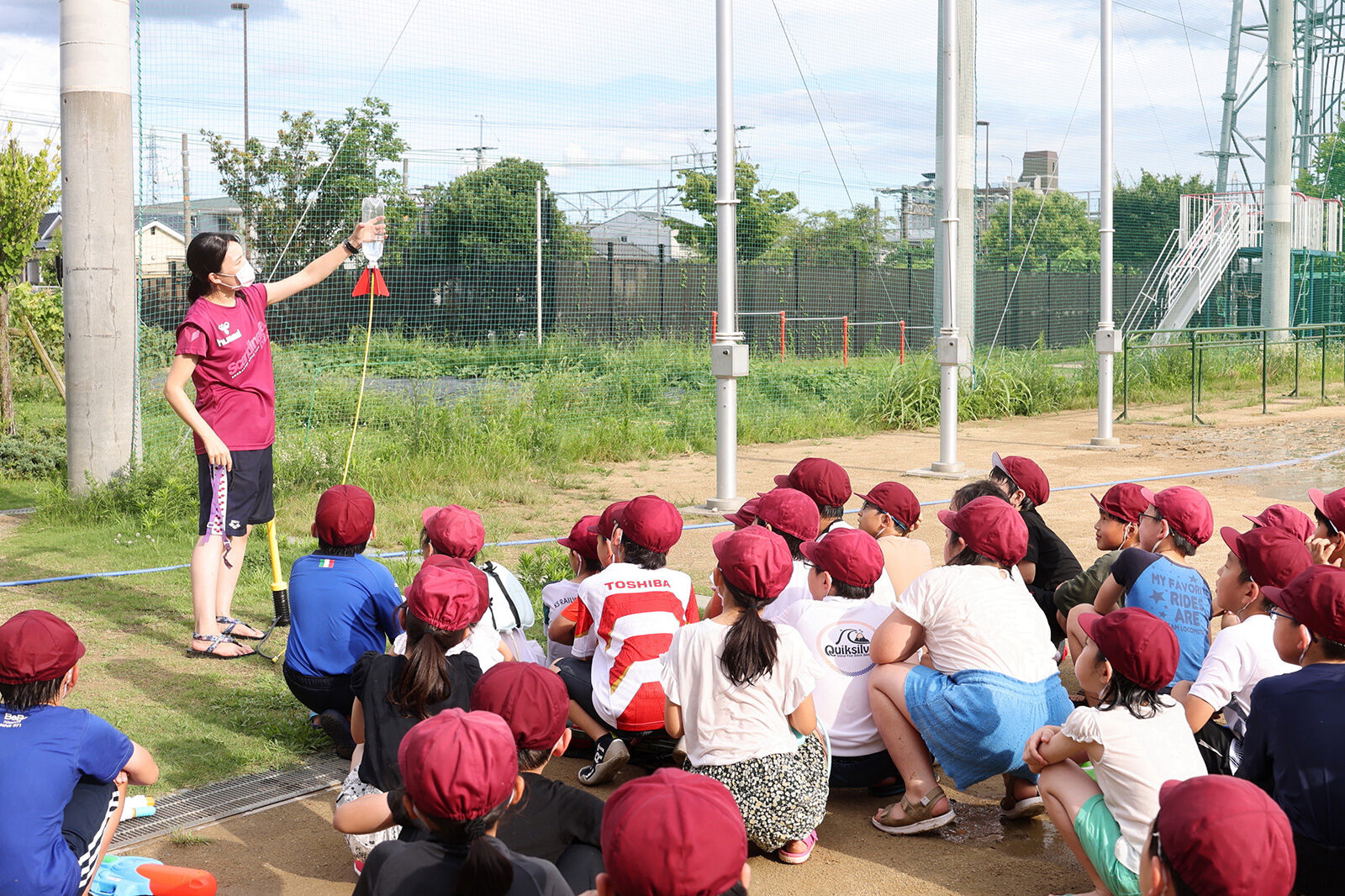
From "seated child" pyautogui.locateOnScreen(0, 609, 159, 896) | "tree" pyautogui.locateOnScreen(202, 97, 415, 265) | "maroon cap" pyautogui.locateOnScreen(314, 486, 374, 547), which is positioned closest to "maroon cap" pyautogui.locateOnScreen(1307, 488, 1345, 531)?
"maroon cap" pyautogui.locateOnScreen(314, 486, 374, 547)

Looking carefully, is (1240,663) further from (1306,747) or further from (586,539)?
(586,539)

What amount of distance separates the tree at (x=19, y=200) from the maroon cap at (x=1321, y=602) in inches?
406

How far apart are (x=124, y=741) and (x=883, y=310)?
817 inches

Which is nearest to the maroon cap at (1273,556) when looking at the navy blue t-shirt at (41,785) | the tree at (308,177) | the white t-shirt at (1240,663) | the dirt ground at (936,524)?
the white t-shirt at (1240,663)

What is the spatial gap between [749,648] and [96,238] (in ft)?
23.2

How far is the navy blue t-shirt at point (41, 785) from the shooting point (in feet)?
8.91

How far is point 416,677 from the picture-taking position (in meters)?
3.13

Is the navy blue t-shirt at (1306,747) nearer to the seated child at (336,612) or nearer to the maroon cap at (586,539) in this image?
the maroon cap at (586,539)

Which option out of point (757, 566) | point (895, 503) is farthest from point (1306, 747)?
point (895, 503)

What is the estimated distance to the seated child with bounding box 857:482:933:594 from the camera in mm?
4488

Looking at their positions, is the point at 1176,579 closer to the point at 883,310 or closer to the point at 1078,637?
the point at 1078,637

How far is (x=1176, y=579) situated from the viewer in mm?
3902

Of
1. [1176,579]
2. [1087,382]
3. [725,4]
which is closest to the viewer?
[1176,579]


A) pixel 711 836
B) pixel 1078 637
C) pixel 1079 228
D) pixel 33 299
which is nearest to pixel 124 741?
pixel 711 836
